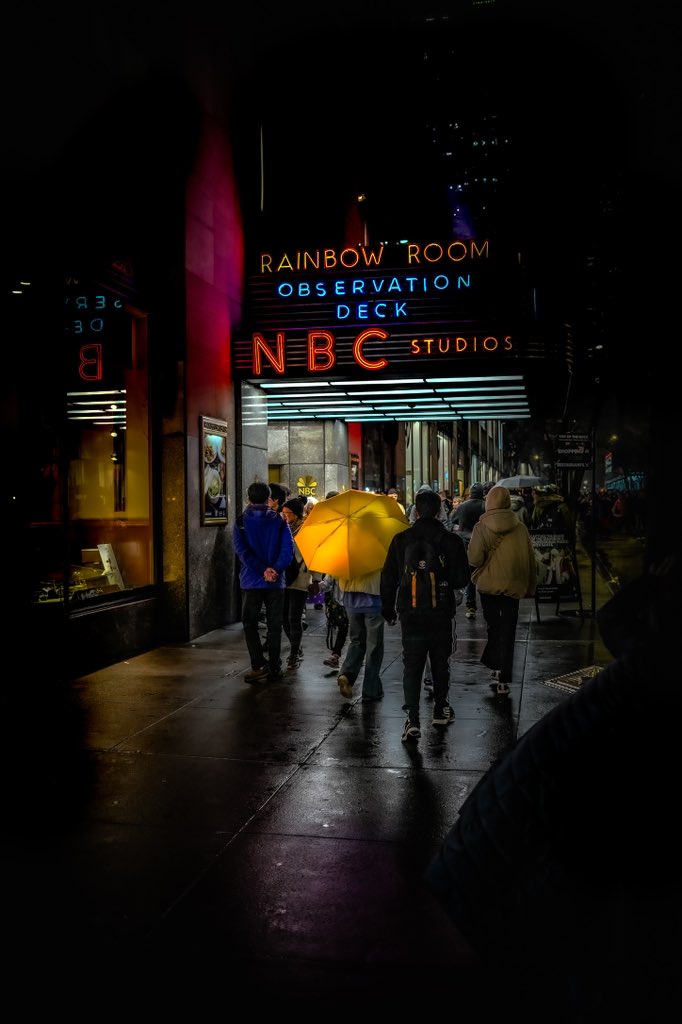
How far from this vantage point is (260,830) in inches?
185

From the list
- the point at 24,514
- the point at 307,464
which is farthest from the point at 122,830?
the point at 307,464

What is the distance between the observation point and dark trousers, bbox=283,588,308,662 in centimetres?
921

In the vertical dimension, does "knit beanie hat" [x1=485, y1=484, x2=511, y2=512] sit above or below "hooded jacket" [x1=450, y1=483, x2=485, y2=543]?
above

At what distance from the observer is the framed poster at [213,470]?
36.7 feet

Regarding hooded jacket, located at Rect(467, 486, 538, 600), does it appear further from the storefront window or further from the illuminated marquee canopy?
the illuminated marquee canopy

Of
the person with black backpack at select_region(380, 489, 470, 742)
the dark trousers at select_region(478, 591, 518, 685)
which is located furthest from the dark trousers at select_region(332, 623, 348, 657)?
the person with black backpack at select_region(380, 489, 470, 742)

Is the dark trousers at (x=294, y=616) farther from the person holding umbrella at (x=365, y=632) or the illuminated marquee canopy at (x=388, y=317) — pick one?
the illuminated marquee canopy at (x=388, y=317)

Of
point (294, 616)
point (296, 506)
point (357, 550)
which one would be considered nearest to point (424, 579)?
point (357, 550)

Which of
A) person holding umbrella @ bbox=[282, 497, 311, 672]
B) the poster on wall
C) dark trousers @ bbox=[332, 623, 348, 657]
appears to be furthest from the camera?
the poster on wall

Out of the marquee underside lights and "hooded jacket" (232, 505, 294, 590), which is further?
the marquee underside lights

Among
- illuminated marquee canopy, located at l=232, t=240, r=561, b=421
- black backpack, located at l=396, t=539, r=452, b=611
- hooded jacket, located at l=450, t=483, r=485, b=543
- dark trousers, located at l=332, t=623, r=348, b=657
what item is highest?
illuminated marquee canopy, located at l=232, t=240, r=561, b=421

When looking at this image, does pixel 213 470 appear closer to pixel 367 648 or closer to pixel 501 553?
pixel 367 648

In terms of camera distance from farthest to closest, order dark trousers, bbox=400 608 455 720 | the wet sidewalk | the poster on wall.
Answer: the poster on wall → dark trousers, bbox=400 608 455 720 → the wet sidewalk

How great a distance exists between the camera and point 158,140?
1061 centimetres
